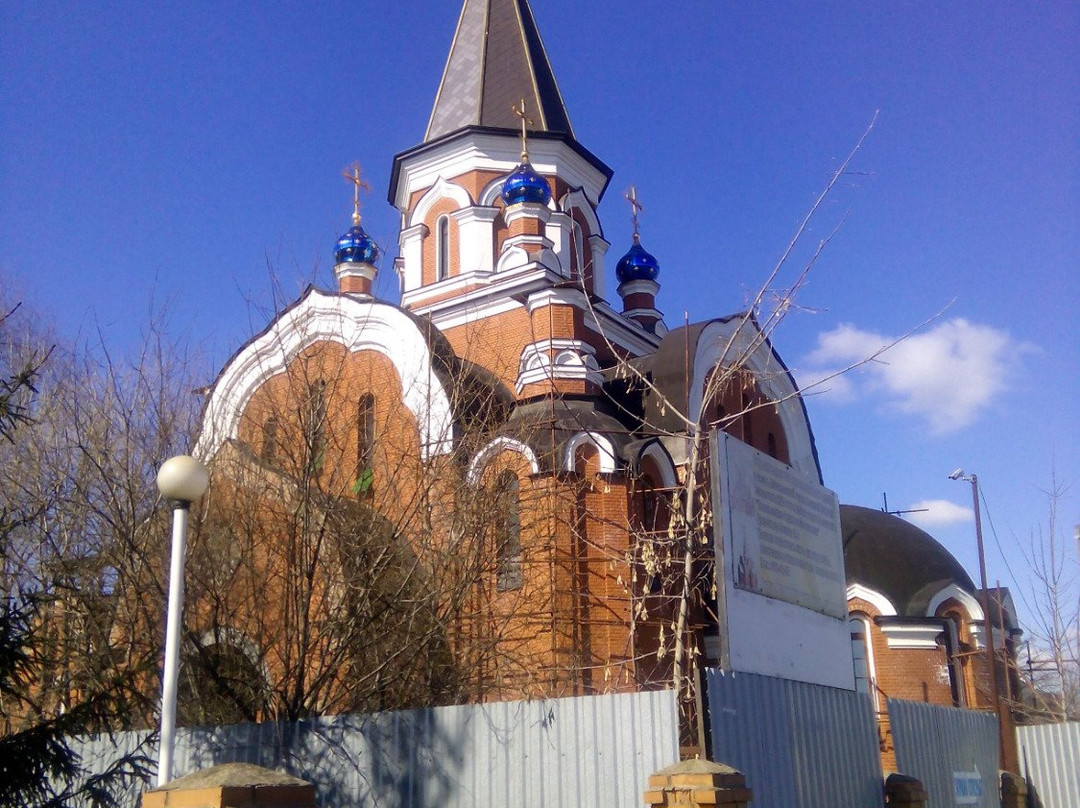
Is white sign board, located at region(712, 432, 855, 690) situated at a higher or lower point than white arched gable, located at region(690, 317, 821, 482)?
lower

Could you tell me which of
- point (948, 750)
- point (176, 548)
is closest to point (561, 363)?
point (948, 750)

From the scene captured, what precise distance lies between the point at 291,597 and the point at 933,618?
12469mm

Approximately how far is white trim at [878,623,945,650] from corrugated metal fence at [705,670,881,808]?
10311 millimetres

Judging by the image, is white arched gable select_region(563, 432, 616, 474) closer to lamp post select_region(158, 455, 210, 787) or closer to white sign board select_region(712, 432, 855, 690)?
white sign board select_region(712, 432, 855, 690)

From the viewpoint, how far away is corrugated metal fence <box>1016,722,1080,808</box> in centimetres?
1120

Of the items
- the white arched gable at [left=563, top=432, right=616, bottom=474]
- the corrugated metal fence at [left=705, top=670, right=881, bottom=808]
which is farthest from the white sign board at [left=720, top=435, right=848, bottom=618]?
the white arched gable at [left=563, top=432, right=616, bottom=474]

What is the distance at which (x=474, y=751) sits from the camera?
5.70m

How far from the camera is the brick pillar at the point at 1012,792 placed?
1059cm

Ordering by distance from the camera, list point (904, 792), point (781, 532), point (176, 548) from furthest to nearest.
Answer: point (904, 792)
point (781, 532)
point (176, 548)

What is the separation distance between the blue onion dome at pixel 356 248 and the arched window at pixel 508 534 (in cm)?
844

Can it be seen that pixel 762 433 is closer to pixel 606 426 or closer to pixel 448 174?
pixel 606 426

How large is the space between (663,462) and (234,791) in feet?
28.1

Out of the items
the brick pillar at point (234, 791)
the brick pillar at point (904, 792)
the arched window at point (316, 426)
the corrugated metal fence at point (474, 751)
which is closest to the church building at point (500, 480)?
the arched window at point (316, 426)

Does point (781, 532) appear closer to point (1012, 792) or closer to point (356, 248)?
point (1012, 792)
